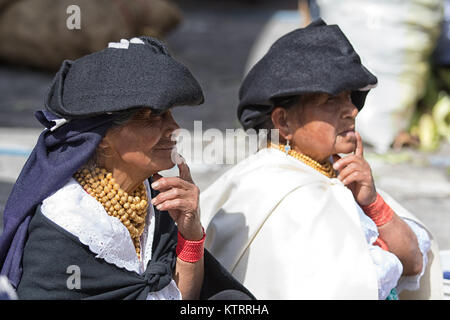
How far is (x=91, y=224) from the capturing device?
2.12 metres

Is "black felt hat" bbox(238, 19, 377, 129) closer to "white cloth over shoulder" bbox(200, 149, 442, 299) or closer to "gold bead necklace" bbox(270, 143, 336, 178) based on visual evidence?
"gold bead necklace" bbox(270, 143, 336, 178)

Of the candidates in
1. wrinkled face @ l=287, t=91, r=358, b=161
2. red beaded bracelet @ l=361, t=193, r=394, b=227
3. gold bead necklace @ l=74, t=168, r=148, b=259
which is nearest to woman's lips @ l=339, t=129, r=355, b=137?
wrinkled face @ l=287, t=91, r=358, b=161

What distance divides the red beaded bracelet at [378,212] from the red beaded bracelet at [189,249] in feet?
2.48

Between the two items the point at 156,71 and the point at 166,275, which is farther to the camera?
the point at 166,275

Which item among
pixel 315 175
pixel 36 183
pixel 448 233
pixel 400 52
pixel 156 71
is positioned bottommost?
pixel 448 233

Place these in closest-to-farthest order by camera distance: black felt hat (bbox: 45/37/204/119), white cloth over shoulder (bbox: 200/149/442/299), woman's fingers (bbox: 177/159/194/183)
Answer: black felt hat (bbox: 45/37/204/119)
woman's fingers (bbox: 177/159/194/183)
white cloth over shoulder (bbox: 200/149/442/299)

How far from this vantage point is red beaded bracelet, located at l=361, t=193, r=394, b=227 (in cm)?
271

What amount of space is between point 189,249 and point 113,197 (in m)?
0.32

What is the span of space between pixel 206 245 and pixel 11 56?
5600 millimetres

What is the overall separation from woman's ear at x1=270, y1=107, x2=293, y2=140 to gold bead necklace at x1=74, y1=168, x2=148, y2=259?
27.2 inches

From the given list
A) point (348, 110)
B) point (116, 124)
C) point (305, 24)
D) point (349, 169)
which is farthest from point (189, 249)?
point (305, 24)
